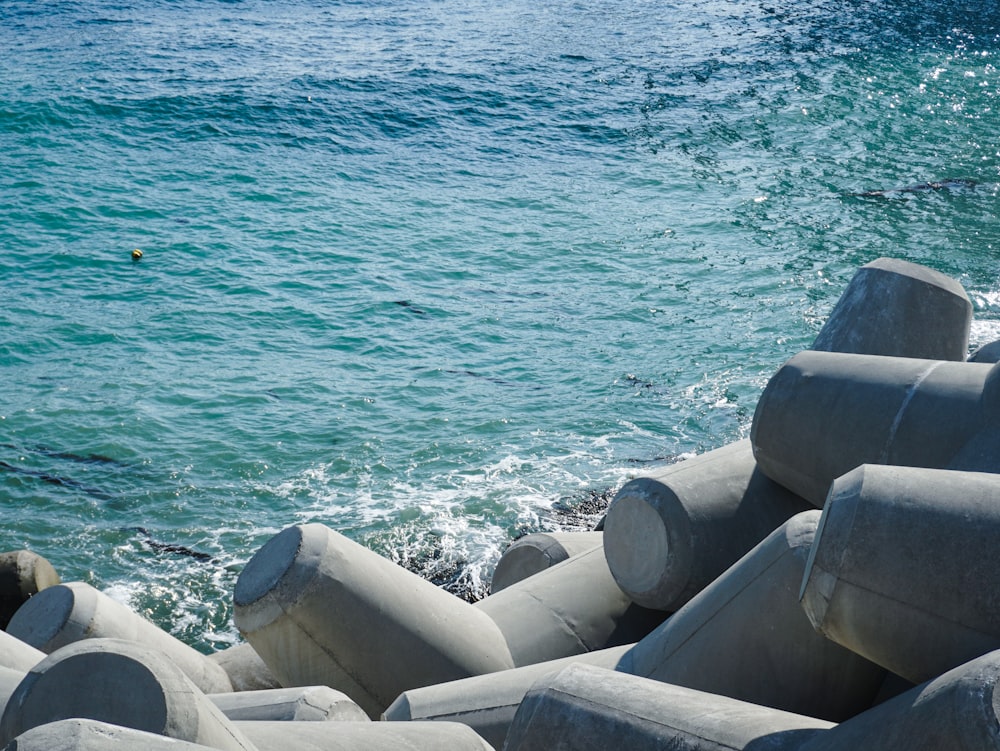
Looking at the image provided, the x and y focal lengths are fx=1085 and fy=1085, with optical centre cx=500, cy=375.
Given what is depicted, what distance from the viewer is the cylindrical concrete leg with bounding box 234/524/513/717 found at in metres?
4.93

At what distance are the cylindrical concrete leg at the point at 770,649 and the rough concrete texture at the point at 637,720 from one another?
0.63 m

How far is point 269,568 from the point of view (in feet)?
16.6

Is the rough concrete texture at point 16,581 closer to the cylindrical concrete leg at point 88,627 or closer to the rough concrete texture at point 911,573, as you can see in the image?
the cylindrical concrete leg at point 88,627

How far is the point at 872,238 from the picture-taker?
1586 centimetres

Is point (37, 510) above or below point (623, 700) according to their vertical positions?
below

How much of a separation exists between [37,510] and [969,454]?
8.66 meters

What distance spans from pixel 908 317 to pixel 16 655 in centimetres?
495

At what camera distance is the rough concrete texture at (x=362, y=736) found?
11.5 feet

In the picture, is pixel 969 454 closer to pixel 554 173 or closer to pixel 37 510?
pixel 37 510

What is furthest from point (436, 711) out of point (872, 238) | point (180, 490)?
point (872, 238)

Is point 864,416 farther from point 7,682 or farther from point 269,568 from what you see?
point 7,682

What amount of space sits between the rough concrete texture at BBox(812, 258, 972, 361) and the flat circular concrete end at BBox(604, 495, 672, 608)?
1948 millimetres

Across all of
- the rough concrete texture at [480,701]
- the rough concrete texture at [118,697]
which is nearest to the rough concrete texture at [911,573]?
the rough concrete texture at [480,701]

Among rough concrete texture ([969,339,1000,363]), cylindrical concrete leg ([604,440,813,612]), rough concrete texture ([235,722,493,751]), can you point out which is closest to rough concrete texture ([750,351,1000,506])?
cylindrical concrete leg ([604,440,813,612])
